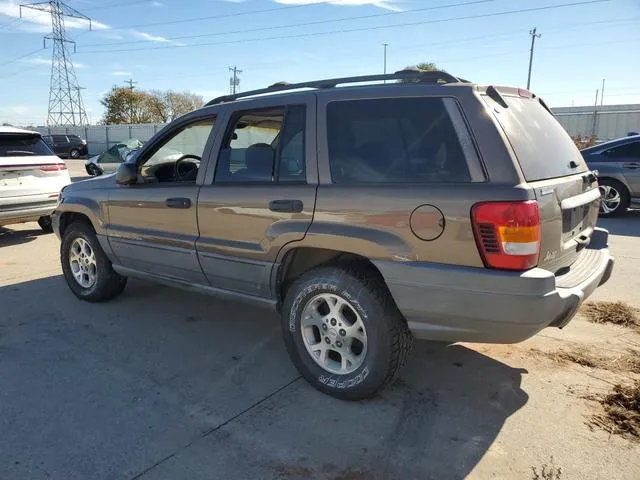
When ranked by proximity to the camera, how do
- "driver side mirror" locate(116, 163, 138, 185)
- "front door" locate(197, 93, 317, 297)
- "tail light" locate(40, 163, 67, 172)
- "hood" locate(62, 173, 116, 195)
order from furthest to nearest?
1. "tail light" locate(40, 163, 67, 172)
2. "hood" locate(62, 173, 116, 195)
3. "driver side mirror" locate(116, 163, 138, 185)
4. "front door" locate(197, 93, 317, 297)

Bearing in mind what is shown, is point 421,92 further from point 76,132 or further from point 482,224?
point 76,132

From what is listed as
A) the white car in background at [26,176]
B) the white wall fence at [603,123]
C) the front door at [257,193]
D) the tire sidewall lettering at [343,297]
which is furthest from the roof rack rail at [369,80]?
the white wall fence at [603,123]

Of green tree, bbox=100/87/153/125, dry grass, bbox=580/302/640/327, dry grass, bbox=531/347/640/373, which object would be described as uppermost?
green tree, bbox=100/87/153/125

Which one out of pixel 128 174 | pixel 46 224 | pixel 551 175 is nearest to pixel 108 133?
pixel 46 224

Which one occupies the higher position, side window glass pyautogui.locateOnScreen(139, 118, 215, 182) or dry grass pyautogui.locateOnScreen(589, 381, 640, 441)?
side window glass pyautogui.locateOnScreen(139, 118, 215, 182)

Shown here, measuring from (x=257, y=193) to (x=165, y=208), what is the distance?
1.03 metres

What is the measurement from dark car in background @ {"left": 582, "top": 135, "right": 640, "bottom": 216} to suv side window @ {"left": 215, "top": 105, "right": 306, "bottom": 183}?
794cm

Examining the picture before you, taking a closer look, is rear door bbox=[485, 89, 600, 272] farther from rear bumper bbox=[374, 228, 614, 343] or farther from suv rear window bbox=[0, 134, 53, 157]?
suv rear window bbox=[0, 134, 53, 157]

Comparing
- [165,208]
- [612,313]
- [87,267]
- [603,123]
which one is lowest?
[612,313]

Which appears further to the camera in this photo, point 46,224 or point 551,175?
point 46,224

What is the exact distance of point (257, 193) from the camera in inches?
140

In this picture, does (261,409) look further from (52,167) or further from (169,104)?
(169,104)

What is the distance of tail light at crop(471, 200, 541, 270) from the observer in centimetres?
267

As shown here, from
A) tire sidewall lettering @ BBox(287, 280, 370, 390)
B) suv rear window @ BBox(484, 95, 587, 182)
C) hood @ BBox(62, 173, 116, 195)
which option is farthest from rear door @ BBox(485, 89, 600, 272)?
hood @ BBox(62, 173, 116, 195)
